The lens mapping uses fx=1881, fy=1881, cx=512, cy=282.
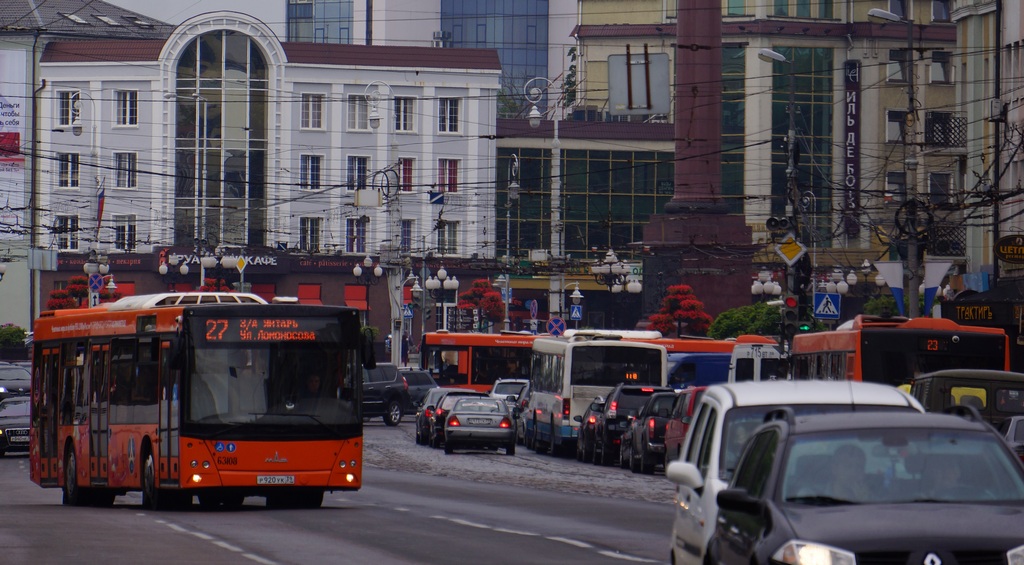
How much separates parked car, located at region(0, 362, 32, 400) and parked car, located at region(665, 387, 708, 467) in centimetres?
2237

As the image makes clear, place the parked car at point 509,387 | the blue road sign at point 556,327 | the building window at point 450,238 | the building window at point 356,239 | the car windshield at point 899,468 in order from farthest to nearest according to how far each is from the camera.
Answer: the building window at point 450,238 < the building window at point 356,239 < the blue road sign at point 556,327 < the parked car at point 509,387 < the car windshield at point 899,468

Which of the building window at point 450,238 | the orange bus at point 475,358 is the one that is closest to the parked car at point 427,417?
the orange bus at point 475,358

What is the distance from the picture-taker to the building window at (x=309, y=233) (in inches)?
3561

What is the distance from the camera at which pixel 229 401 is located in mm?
21344

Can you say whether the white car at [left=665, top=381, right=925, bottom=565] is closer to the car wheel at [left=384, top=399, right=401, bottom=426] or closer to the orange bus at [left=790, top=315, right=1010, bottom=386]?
the orange bus at [left=790, top=315, right=1010, bottom=386]

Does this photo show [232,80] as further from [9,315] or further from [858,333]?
[858,333]

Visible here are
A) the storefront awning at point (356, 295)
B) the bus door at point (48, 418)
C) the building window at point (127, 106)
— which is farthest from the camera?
the storefront awning at point (356, 295)

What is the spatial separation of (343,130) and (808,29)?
2489 centimetres

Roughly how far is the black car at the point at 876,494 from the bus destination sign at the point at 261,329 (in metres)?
13.0

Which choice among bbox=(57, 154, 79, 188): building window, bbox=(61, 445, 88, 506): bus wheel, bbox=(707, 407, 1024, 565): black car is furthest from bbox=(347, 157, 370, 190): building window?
bbox=(707, 407, 1024, 565): black car

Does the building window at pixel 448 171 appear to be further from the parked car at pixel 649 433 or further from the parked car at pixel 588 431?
the parked car at pixel 649 433

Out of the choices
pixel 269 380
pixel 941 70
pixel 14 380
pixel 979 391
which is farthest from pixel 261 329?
pixel 941 70

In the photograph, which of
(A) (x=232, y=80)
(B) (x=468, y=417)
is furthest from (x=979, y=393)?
(A) (x=232, y=80)

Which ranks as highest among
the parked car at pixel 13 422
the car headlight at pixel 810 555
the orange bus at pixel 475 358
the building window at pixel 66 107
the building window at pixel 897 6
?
the building window at pixel 897 6
